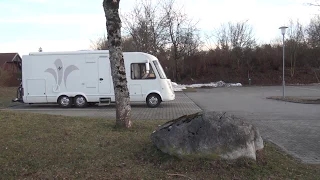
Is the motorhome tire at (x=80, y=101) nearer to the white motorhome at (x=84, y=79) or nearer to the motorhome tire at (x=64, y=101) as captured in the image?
the white motorhome at (x=84, y=79)

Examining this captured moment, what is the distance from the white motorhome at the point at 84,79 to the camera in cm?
1703

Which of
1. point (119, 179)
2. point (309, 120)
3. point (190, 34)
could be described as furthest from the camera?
point (190, 34)

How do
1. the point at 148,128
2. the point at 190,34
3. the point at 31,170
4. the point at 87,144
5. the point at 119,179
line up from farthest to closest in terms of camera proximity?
the point at 190,34 < the point at 148,128 < the point at 87,144 < the point at 31,170 < the point at 119,179

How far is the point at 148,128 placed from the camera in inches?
332

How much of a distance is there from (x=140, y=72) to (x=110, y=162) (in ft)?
38.3

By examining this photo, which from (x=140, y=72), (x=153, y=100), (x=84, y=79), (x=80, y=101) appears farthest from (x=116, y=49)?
(x=80, y=101)

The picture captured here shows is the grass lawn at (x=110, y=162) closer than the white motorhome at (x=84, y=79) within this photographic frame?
Yes

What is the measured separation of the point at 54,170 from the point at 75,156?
0.66 m

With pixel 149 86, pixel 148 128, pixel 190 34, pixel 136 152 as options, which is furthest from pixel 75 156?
pixel 190 34

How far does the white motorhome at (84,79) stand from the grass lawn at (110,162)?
9.64 m

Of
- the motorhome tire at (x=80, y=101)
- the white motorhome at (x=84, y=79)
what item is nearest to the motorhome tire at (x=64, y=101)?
the white motorhome at (x=84, y=79)

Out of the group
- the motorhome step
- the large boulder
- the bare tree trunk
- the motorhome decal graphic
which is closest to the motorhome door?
the motorhome step

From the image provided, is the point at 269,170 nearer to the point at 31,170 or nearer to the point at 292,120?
the point at 31,170

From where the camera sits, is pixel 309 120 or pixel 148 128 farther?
pixel 309 120
